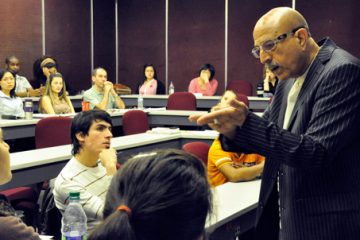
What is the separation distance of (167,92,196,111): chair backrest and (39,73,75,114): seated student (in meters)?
1.71

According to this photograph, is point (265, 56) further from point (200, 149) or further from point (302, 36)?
point (200, 149)

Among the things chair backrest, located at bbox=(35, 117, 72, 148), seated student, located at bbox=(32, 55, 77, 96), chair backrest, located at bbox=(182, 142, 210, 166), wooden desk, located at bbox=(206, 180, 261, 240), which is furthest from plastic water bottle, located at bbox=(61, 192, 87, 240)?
seated student, located at bbox=(32, 55, 77, 96)

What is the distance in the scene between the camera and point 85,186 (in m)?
3.02

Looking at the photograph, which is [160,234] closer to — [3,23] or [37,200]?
[37,200]

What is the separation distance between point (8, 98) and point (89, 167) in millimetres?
4111

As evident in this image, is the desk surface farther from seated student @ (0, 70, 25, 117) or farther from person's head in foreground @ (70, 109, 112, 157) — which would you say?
seated student @ (0, 70, 25, 117)

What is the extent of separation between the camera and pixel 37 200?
4047 mm

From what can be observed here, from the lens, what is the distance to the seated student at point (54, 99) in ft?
22.9

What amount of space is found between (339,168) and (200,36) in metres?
9.99

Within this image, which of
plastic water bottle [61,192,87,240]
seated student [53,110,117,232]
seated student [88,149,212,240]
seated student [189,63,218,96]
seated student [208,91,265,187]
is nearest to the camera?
seated student [88,149,212,240]

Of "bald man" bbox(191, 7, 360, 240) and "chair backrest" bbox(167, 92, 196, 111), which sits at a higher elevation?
"bald man" bbox(191, 7, 360, 240)

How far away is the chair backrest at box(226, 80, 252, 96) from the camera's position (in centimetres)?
1053

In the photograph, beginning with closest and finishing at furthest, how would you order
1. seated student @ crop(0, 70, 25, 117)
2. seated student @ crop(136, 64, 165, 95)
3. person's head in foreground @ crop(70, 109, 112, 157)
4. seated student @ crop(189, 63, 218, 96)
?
person's head in foreground @ crop(70, 109, 112, 157) → seated student @ crop(0, 70, 25, 117) → seated student @ crop(189, 63, 218, 96) → seated student @ crop(136, 64, 165, 95)

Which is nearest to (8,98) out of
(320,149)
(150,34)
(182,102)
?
(182,102)
